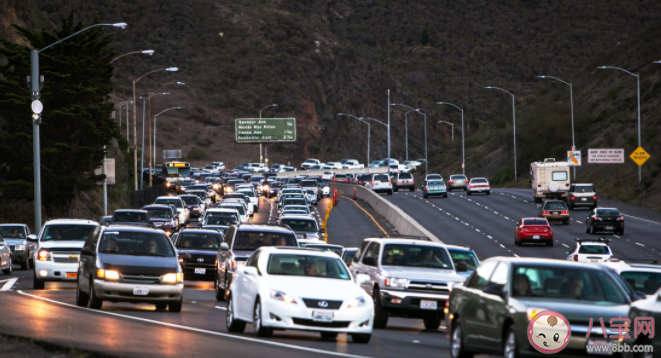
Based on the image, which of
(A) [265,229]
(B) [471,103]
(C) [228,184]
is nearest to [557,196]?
(C) [228,184]

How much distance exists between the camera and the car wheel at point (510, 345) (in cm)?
1084

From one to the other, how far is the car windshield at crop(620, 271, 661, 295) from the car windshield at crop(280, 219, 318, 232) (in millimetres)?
19649

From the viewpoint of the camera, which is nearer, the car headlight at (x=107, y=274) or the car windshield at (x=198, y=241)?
the car headlight at (x=107, y=274)

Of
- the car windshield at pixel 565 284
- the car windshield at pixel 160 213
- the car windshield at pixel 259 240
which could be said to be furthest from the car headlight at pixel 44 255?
the car windshield at pixel 160 213

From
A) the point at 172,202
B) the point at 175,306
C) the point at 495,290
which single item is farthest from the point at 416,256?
the point at 172,202

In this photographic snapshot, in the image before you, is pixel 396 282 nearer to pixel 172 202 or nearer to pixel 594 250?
pixel 594 250

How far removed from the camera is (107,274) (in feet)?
59.6

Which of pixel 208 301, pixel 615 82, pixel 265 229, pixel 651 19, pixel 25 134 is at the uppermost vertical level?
pixel 651 19

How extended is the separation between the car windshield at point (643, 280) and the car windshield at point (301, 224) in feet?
64.5

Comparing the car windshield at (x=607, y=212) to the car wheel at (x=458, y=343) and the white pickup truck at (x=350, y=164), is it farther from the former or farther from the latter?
the white pickup truck at (x=350, y=164)

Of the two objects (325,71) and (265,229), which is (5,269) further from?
(325,71)

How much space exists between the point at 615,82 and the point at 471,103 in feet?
219

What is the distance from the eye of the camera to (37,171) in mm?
34594

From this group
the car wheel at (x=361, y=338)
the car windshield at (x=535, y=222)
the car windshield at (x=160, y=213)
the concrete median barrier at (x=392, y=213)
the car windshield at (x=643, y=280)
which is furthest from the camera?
the car windshield at (x=160, y=213)
